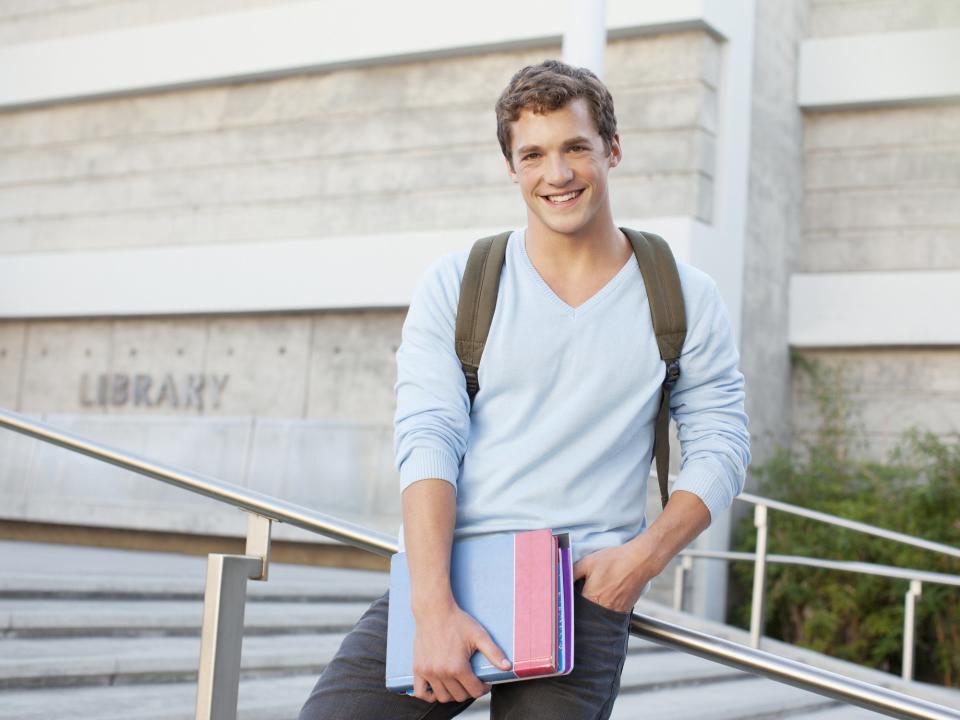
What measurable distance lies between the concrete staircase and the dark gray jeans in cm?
183

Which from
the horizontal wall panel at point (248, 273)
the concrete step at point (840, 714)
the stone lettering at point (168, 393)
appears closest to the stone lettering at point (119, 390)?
the stone lettering at point (168, 393)

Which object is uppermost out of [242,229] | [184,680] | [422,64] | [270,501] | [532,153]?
[422,64]

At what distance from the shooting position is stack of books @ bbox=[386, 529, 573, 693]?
172cm

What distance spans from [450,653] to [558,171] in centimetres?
70

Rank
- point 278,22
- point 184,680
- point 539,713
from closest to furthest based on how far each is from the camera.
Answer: point 539,713 < point 184,680 < point 278,22

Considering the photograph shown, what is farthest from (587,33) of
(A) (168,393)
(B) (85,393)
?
(B) (85,393)

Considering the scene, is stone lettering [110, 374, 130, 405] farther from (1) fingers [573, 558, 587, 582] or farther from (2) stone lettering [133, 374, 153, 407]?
(1) fingers [573, 558, 587, 582]

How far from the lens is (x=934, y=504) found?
29.5ft

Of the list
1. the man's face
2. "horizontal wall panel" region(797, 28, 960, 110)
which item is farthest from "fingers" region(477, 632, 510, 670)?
"horizontal wall panel" region(797, 28, 960, 110)

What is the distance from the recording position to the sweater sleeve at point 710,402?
1.94m

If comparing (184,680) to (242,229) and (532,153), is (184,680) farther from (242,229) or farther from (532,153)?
(242,229)

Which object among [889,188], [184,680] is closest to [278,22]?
[889,188]

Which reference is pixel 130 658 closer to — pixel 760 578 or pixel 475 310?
pixel 475 310

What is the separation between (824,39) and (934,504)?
4007 millimetres
